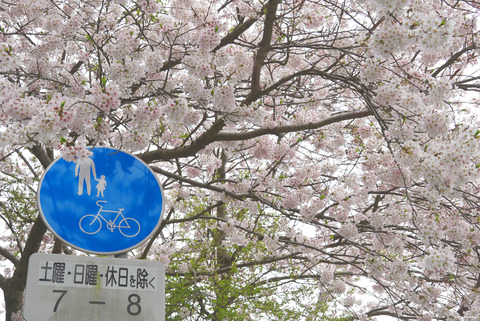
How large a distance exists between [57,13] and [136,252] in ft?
12.7

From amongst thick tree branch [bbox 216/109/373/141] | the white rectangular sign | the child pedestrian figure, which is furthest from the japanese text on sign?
thick tree branch [bbox 216/109/373/141]

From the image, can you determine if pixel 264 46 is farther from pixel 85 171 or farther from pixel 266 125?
pixel 85 171

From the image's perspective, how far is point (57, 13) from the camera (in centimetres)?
576

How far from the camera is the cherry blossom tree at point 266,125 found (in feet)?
12.6

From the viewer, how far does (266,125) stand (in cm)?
521

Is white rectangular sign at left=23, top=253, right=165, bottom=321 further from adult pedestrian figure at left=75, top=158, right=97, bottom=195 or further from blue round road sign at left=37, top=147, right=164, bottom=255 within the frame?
adult pedestrian figure at left=75, top=158, right=97, bottom=195

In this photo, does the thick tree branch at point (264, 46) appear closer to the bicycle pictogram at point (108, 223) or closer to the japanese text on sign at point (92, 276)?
the bicycle pictogram at point (108, 223)

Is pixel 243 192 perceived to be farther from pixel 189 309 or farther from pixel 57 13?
pixel 57 13

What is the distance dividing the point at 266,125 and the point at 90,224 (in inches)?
127

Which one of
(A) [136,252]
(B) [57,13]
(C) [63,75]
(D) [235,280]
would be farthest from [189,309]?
(B) [57,13]

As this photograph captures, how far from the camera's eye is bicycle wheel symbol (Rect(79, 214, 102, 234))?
86.0 inches

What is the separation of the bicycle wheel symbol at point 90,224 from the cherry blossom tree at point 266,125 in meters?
0.35

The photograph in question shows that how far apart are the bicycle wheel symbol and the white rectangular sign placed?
0.13 m

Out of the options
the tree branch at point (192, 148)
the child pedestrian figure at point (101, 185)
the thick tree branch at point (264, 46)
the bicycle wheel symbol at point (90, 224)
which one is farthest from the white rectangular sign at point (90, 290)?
the tree branch at point (192, 148)
